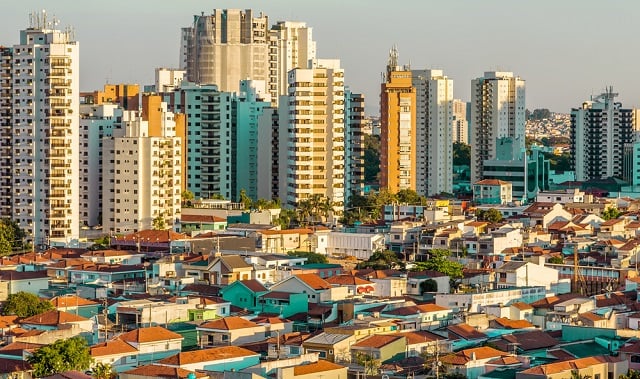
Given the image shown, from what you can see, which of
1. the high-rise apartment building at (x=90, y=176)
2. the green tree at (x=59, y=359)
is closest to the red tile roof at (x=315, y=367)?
the green tree at (x=59, y=359)

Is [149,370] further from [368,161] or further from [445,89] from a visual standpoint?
[368,161]

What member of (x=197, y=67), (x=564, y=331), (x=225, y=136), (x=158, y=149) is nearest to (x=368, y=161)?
(x=197, y=67)

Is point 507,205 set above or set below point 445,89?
below

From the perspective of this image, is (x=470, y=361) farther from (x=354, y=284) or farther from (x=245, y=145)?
(x=245, y=145)

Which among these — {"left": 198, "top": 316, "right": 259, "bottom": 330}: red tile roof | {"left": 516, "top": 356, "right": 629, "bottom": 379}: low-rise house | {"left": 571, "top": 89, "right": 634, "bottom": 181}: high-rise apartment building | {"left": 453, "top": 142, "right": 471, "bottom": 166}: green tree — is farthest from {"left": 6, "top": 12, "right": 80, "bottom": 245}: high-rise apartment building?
{"left": 453, "top": 142, "right": 471, "bottom": 166}: green tree

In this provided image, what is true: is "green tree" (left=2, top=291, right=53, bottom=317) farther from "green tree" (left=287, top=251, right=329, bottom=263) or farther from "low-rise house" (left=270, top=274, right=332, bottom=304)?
"green tree" (left=287, top=251, right=329, bottom=263)

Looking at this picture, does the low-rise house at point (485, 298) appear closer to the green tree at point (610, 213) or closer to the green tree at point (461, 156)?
the green tree at point (610, 213)

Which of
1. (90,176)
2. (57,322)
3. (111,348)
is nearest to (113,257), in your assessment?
(90,176)
